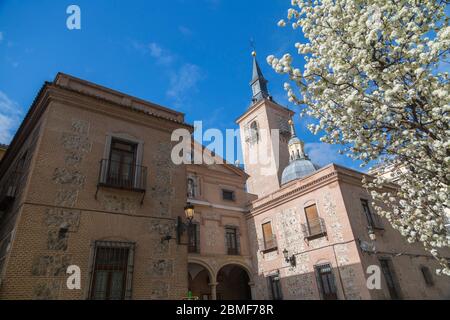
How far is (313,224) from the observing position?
61.5 ft

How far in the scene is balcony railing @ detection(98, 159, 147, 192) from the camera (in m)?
9.39

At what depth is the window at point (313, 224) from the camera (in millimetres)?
18081

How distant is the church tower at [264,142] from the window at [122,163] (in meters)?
25.3

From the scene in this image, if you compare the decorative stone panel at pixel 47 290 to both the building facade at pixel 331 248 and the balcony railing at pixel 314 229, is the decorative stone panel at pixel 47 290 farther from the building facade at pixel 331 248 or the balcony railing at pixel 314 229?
the balcony railing at pixel 314 229

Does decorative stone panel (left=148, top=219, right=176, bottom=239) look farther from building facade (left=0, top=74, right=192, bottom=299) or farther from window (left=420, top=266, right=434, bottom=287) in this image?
window (left=420, top=266, right=434, bottom=287)

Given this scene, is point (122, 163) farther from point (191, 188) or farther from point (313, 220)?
point (313, 220)

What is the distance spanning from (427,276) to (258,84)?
33813mm

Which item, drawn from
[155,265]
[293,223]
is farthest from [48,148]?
[293,223]

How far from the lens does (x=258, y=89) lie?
45156 millimetres

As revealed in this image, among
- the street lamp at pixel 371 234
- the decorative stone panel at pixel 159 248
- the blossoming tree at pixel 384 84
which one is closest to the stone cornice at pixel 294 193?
the street lamp at pixel 371 234

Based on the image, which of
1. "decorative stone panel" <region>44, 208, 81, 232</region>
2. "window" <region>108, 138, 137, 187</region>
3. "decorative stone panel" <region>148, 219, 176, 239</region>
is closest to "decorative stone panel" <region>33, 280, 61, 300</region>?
"decorative stone panel" <region>44, 208, 81, 232</region>

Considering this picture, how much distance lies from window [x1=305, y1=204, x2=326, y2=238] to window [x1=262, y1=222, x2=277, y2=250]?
10.1 ft

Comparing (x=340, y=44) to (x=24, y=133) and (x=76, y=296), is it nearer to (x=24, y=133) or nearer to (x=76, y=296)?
(x=76, y=296)

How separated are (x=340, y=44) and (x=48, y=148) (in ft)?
27.9
